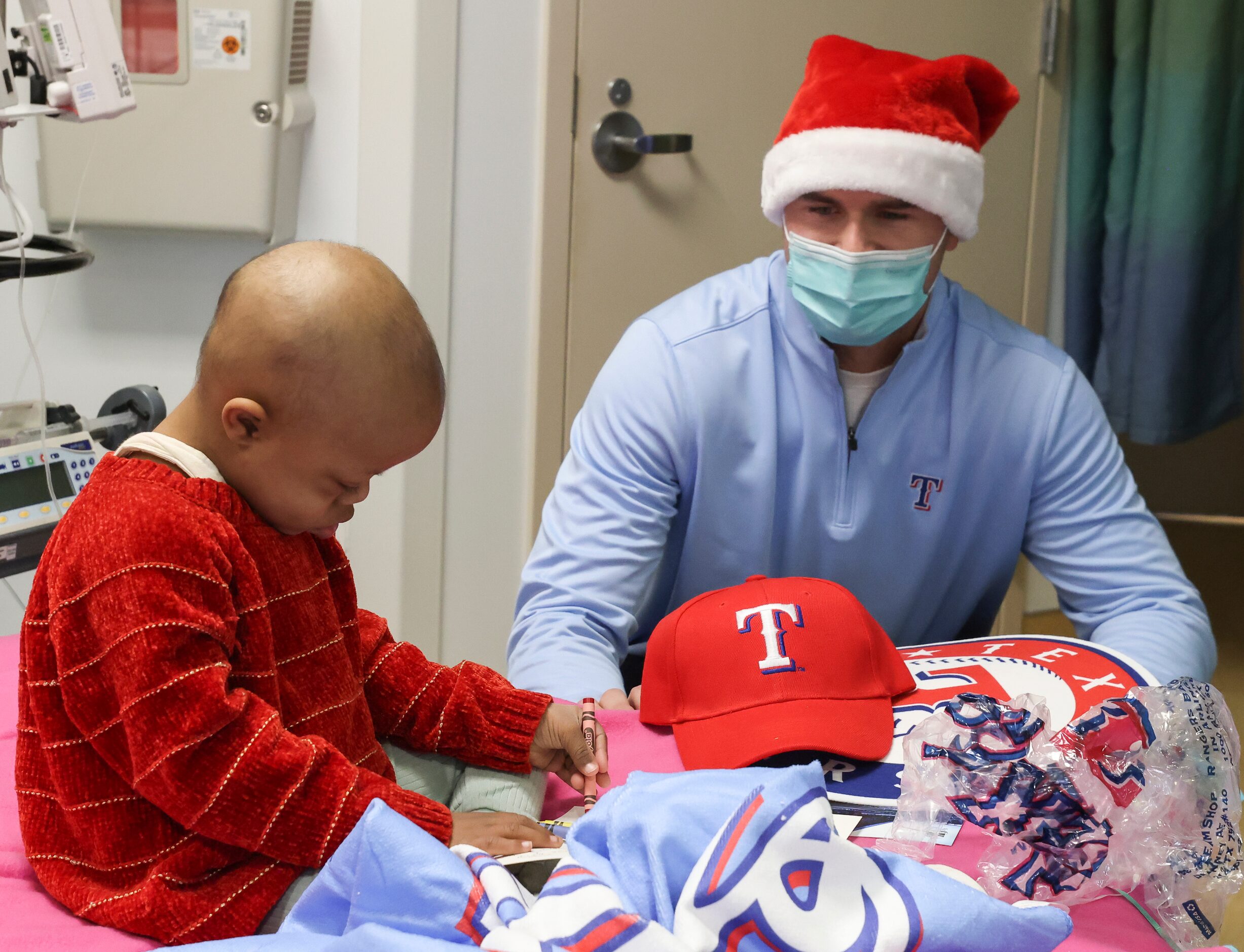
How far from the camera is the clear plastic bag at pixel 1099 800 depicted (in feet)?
2.66

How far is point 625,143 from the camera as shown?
2041 millimetres

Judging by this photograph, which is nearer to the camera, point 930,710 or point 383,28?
point 930,710

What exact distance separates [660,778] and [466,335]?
141cm

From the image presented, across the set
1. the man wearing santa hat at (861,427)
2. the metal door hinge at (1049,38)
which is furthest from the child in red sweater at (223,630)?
the metal door hinge at (1049,38)

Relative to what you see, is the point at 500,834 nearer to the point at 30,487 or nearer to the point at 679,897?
the point at 679,897

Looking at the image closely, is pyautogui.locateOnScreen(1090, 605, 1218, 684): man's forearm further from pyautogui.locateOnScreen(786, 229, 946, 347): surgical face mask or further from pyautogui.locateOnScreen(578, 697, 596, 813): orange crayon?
pyautogui.locateOnScreen(578, 697, 596, 813): orange crayon

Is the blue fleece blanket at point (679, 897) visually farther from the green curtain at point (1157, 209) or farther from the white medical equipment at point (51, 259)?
the green curtain at point (1157, 209)

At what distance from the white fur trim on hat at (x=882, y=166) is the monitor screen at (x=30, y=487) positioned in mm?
964

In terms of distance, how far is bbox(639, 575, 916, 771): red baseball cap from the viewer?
0.97 meters

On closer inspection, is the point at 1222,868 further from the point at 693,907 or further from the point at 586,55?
the point at 586,55

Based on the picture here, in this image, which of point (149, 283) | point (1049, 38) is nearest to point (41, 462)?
point (149, 283)

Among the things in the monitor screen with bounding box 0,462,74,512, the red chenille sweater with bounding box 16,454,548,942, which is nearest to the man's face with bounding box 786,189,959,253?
the red chenille sweater with bounding box 16,454,548,942

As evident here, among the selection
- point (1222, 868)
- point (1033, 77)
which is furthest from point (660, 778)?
point (1033, 77)

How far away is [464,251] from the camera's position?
203 cm
